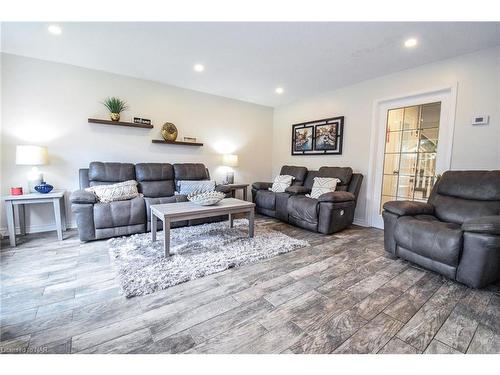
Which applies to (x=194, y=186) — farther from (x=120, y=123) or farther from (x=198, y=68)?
(x=198, y=68)

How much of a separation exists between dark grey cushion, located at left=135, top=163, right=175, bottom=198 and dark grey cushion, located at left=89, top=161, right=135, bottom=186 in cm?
14

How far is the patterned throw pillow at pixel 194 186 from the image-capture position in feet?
11.8

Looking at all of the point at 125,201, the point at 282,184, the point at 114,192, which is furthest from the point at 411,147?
the point at 114,192

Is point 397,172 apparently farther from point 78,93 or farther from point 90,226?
point 78,93

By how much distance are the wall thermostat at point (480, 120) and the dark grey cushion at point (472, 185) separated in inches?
25.9

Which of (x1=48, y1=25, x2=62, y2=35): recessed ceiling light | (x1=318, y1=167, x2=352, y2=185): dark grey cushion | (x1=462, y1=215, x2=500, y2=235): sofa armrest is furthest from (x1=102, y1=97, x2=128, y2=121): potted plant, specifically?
(x1=462, y1=215, x2=500, y2=235): sofa armrest

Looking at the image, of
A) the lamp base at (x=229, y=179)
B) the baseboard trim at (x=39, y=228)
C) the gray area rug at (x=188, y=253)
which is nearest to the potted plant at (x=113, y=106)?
the baseboard trim at (x=39, y=228)

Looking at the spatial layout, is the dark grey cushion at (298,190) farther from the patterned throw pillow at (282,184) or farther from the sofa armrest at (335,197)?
the sofa armrest at (335,197)

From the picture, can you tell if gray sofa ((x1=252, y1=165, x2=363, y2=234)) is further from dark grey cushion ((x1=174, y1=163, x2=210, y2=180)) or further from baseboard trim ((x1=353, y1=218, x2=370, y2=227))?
dark grey cushion ((x1=174, y1=163, x2=210, y2=180))

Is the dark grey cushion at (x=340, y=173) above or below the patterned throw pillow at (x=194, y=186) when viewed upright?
above

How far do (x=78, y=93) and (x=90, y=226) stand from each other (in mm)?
1992

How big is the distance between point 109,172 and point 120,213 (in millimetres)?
818
